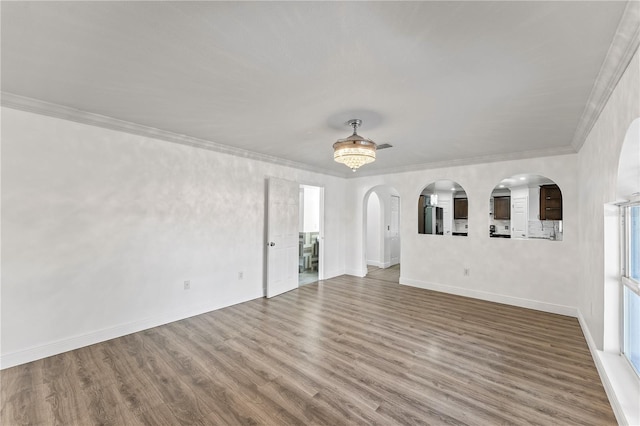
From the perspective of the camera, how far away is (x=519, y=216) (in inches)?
243

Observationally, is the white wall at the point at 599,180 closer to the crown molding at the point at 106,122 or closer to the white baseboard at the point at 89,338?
the crown molding at the point at 106,122

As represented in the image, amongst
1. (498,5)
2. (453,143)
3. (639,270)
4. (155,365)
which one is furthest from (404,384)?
(453,143)

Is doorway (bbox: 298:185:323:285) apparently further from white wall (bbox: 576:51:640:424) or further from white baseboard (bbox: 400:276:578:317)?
white wall (bbox: 576:51:640:424)

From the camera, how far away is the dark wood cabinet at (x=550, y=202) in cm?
A: 497

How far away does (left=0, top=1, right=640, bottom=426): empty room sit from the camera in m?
1.66

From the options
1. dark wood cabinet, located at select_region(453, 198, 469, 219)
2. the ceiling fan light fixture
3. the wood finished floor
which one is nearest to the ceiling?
the ceiling fan light fixture

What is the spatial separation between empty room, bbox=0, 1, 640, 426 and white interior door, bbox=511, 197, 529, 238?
7.00 feet

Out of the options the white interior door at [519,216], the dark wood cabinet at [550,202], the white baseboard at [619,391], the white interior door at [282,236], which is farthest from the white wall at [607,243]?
the white interior door at [282,236]

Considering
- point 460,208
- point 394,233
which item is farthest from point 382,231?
point 460,208

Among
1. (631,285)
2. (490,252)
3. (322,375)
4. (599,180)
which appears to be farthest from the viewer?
(490,252)

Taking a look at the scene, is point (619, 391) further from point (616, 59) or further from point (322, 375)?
point (616, 59)

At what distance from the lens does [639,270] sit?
6.78 ft

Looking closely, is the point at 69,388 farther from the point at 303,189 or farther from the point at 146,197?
the point at 303,189

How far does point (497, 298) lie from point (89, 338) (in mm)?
5785
